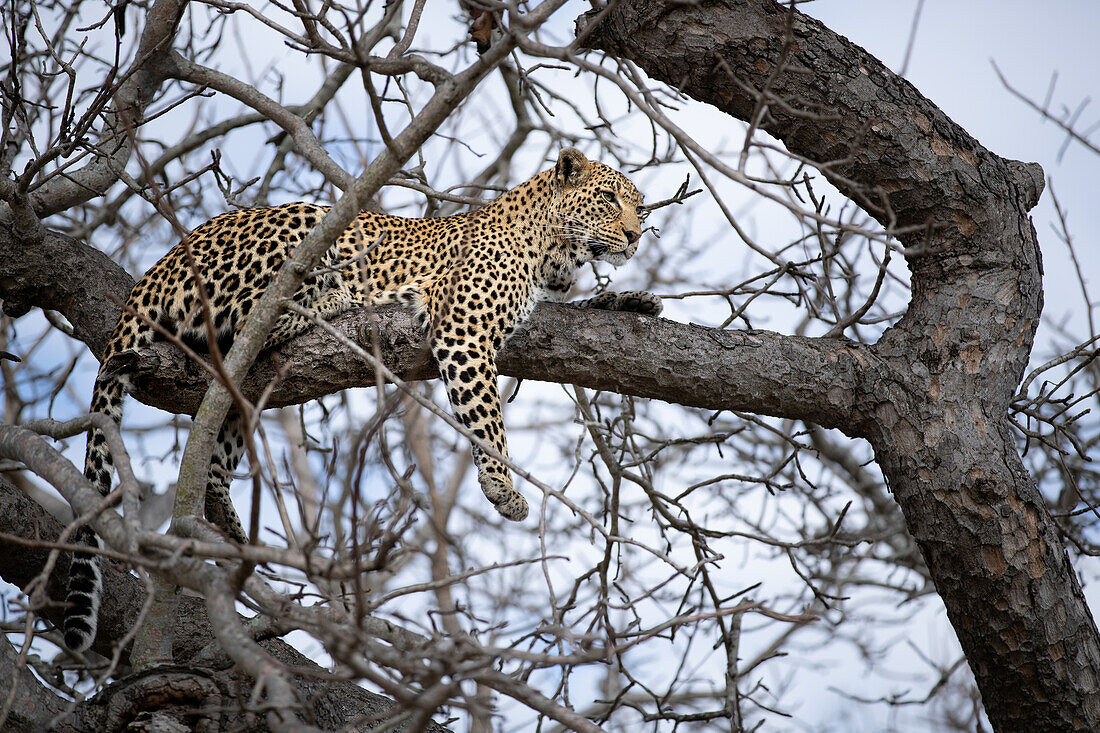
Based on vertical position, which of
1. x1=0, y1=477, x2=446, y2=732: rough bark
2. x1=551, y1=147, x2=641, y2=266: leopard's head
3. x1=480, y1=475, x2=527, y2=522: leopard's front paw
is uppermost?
x1=551, y1=147, x2=641, y2=266: leopard's head

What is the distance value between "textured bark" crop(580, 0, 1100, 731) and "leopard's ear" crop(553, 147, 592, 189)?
1.17 m

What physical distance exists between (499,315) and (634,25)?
1.87m

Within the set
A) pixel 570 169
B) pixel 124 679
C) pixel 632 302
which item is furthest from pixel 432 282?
pixel 124 679

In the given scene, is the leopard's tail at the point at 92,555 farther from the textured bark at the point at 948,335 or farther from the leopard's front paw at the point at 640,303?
the textured bark at the point at 948,335

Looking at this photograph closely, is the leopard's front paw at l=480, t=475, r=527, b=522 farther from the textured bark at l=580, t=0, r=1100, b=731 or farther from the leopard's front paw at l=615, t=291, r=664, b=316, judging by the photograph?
the textured bark at l=580, t=0, r=1100, b=731

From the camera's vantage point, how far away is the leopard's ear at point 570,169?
6.96m

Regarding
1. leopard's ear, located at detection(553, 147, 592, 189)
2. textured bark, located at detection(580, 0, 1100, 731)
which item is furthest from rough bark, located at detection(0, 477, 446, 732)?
leopard's ear, located at detection(553, 147, 592, 189)

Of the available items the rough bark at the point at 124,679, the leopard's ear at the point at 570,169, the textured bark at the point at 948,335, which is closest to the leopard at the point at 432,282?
the leopard's ear at the point at 570,169

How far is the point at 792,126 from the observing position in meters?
5.66

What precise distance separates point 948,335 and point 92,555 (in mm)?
4793

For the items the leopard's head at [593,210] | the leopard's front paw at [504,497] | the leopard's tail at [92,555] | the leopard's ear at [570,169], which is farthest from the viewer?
the leopard's ear at [570,169]

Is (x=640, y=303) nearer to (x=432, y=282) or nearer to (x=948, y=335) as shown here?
(x=432, y=282)

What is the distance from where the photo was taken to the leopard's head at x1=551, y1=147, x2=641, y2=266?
681 centimetres

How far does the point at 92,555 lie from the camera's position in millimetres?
4723
